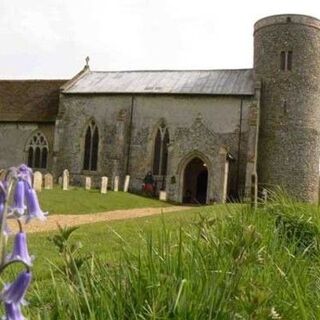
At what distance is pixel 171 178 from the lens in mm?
32000

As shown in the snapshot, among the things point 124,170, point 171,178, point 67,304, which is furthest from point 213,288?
point 124,170

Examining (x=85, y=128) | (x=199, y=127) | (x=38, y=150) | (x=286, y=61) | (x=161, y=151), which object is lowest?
(x=38, y=150)

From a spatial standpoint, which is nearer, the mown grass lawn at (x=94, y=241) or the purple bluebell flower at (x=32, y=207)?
the purple bluebell flower at (x=32, y=207)

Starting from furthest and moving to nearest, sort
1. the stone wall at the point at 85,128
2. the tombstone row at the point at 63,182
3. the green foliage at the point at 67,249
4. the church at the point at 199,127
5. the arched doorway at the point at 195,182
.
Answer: the stone wall at the point at 85,128
the arched doorway at the point at 195,182
the church at the point at 199,127
the tombstone row at the point at 63,182
the green foliage at the point at 67,249

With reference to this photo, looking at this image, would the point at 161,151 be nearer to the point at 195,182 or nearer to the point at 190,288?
the point at 195,182

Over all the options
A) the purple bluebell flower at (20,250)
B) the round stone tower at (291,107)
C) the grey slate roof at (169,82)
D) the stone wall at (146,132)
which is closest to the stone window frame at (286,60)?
the round stone tower at (291,107)

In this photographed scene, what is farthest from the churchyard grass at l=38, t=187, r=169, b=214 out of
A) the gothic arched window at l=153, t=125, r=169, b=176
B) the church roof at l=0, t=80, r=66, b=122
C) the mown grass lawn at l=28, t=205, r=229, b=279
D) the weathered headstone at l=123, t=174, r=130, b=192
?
the church roof at l=0, t=80, r=66, b=122

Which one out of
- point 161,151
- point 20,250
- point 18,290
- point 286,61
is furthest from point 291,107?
point 18,290

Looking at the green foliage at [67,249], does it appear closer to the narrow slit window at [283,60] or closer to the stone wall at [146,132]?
the stone wall at [146,132]

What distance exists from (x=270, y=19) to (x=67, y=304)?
1281 inches

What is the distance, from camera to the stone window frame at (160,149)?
3362cm

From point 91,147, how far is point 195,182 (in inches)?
270

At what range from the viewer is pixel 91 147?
35.4 metres

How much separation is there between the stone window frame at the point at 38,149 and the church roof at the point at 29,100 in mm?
1093
